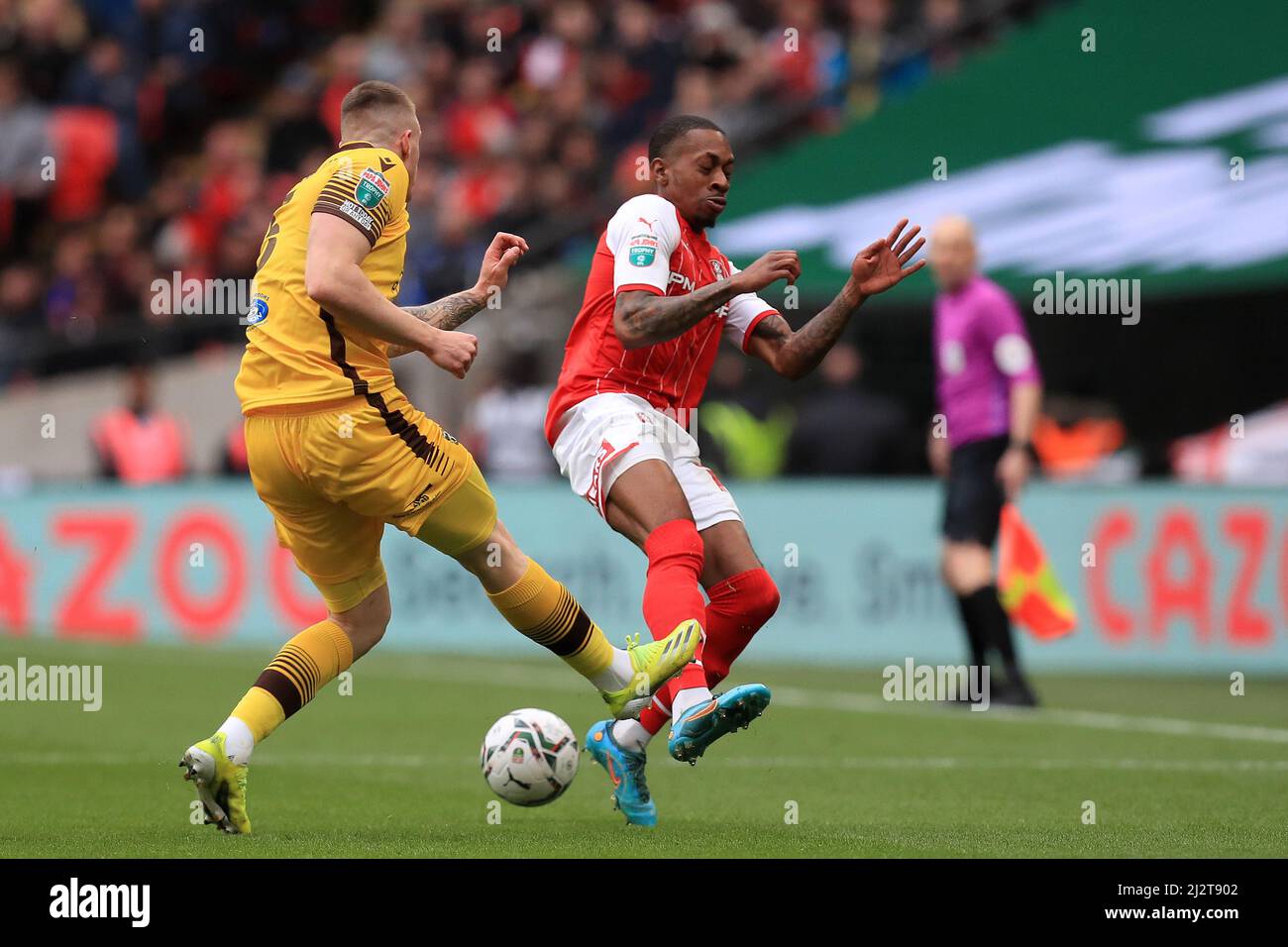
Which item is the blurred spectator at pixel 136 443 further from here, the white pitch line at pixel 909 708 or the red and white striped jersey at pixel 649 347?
the red and white striped jersey at pixel 649 347

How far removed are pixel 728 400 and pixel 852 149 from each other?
2.68 metres

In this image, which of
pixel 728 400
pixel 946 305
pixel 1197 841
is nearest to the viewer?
pixel 1197 841

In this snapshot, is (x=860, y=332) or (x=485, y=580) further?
(x=860, y=332)

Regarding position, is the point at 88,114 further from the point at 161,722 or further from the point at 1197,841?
the point at 1197,841

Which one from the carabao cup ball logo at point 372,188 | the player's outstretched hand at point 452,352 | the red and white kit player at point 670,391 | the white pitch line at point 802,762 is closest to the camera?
the player's outstretched hand at point 452,352

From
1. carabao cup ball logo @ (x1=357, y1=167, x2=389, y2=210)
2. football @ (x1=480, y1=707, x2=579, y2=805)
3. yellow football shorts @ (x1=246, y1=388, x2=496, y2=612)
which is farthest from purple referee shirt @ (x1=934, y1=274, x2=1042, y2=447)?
carabao cup ball logo @ (x1=357, y1=167, x2=389, y2=210)

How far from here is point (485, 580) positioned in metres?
6.88

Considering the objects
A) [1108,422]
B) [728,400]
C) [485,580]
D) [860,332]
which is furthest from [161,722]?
[1108,422]

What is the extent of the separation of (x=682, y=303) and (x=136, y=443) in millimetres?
10643

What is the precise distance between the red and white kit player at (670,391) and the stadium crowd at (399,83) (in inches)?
418

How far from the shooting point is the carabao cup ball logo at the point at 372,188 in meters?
6.42

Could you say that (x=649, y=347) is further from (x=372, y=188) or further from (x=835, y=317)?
Answer: (x=372, y=188)

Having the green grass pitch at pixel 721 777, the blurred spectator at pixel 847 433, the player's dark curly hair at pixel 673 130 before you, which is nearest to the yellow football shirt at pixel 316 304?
the player's dark curly hair at pixel 673 130

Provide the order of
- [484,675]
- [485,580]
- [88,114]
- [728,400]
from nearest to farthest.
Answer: [485,580], [484,675], [728,400], [88,114]
